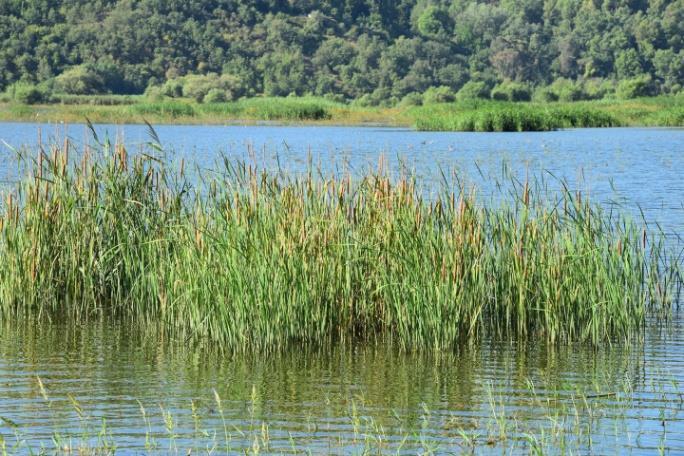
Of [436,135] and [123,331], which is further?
[436,135]

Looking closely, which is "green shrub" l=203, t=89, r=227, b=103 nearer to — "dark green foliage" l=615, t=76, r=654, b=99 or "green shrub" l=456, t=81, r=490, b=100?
"green shrub" l=456, t=81, r=490, b=100

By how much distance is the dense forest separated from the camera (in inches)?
3039

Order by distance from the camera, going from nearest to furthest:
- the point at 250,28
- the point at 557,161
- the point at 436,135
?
the point at 557,161 < the point at 436,135 < the point at 250,28

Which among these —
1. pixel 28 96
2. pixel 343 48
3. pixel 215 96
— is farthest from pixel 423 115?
pixel 343 48

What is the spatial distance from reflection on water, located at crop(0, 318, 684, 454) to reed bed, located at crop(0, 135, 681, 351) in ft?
0.68

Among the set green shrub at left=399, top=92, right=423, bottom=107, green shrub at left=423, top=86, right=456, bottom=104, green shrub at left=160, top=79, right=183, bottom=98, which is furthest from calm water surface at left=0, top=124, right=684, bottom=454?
green shrub at left=160, top=79, right=183, bottom=98

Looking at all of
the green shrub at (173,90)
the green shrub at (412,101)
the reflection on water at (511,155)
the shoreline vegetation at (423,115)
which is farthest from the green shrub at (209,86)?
the reflection on water at (511,155)

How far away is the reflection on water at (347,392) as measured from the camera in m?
5.44

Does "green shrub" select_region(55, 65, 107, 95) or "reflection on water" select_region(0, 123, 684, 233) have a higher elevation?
"green shrub" select_region(55, 65, 107, 95)

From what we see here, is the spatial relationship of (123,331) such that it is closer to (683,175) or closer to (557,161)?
(683,175)

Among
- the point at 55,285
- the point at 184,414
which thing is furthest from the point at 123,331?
the point at 184,414

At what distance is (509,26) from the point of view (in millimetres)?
111062

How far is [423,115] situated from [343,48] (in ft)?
175

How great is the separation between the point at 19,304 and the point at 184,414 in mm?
2776
